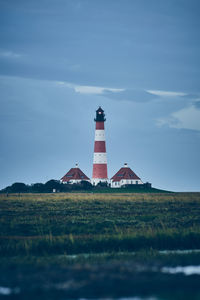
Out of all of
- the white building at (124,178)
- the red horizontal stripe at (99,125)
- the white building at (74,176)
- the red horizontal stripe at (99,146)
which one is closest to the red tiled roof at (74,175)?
the white building at (74,176)

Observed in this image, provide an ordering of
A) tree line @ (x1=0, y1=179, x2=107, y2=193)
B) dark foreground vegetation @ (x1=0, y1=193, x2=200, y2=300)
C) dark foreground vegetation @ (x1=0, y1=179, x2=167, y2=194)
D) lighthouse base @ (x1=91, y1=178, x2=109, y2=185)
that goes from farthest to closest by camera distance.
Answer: lighthouse base @ (x1=91, y1=178, x2=109, y2=185), tree line @ (x1=0, y1=179, x2=107, y2=193), dark foreground vegetation @ (x1=0, y1=179, x2=167, y2=194), dark foreground vegetation @ (x1=0, y1=193, x2=200, y2=300)

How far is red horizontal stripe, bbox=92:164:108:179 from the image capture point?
252 feet

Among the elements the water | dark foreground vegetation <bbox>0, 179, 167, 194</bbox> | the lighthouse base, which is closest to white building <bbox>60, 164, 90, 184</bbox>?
the lighthouse base

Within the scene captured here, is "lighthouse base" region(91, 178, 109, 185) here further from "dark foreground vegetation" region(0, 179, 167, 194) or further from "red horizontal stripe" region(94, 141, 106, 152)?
"red horizontal stripe" region(94, 141, 106, 152)

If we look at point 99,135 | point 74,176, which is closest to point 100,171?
point 99,135

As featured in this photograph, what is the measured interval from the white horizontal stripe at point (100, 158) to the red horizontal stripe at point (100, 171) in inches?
20.9

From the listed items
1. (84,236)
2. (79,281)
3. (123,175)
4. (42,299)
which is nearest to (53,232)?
(84,236)

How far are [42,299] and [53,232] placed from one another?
10.6m

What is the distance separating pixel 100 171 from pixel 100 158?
228cm

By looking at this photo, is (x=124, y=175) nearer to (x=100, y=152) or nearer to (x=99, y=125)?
(x=100, y=152)

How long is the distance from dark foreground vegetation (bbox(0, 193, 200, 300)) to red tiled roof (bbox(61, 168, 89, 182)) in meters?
59.0

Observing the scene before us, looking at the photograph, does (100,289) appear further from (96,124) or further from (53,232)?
(96,124)

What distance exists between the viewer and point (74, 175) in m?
87.1

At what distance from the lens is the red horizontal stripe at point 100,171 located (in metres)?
76.8
